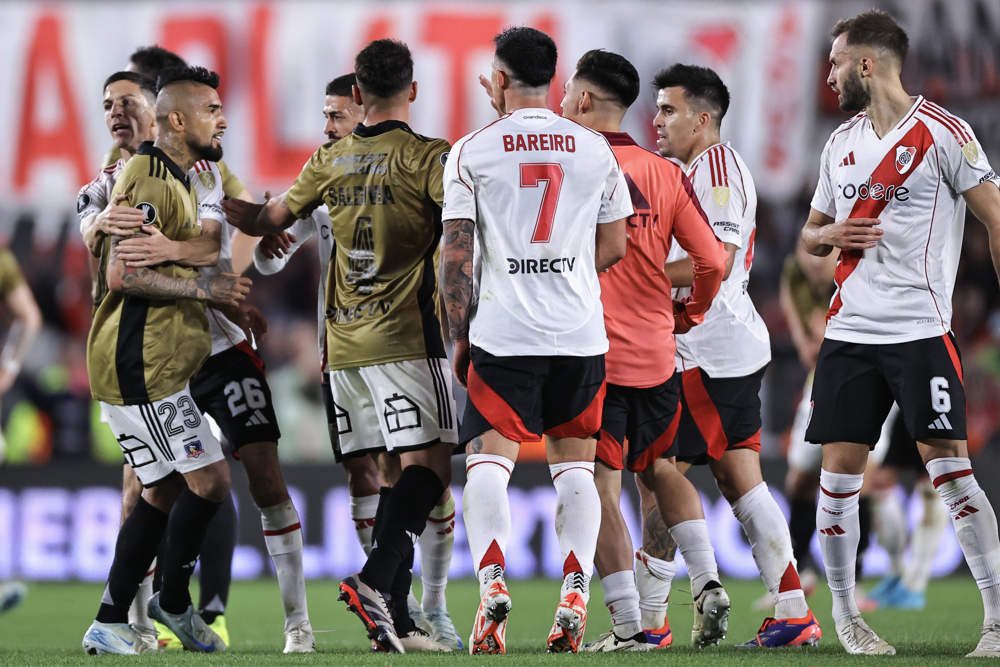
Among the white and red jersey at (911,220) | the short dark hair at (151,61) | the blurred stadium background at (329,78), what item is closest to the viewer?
the white and red jersey at (911,220)

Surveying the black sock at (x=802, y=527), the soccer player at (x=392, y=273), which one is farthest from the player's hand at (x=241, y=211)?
the black sock at (x=802, y=527)

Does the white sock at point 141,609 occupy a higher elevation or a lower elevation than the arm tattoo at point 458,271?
lower

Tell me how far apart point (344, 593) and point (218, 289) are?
1533 mm

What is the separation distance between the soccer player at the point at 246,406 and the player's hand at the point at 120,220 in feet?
0.56

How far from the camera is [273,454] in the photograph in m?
5.39

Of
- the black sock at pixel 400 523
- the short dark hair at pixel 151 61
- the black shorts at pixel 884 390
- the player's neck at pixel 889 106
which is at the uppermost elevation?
the short dark hair at pixel 151 61

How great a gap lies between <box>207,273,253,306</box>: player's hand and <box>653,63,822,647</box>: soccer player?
6.52 ft

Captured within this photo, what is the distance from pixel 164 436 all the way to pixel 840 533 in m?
2.85

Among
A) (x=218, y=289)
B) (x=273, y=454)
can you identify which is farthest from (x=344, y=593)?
(x=218, y=289)

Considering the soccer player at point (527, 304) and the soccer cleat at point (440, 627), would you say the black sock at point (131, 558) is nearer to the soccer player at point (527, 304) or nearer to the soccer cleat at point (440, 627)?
the soccer cleat at point (440, 627)

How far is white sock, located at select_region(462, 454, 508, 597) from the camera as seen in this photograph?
4.27 m

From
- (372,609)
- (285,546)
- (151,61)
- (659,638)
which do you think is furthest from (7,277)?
(659,638)

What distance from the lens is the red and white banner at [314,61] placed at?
14070 millimetres

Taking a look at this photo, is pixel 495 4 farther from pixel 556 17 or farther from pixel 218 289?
pixel 218 289
